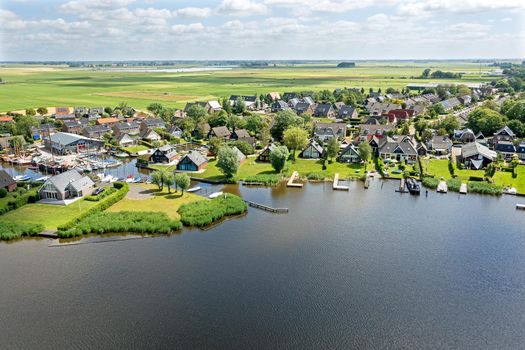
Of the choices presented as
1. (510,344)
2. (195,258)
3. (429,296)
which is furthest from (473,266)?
(195,258)

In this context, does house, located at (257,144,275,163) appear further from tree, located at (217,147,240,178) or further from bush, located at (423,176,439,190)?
bush, located at (423,176,439,190)

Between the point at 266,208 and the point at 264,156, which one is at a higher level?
the point at 264,156

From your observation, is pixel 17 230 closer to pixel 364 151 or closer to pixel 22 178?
pixel 22 178

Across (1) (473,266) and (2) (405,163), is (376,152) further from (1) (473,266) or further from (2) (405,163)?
(1) (473,266)

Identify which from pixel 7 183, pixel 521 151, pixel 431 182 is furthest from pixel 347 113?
pixel 7 183

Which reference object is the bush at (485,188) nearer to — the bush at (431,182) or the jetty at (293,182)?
the bush at (431,182)

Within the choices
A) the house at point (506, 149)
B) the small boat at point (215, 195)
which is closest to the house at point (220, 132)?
the small boat at point (215, 195)

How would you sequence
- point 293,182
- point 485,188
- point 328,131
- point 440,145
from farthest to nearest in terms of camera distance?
point 328,131 → point 440,145 → point 293,182 → point 485,188
